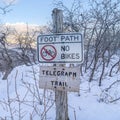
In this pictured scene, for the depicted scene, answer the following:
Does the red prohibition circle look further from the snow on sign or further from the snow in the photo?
the snow

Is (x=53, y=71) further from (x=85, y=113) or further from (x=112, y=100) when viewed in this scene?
(x=112, y=100)

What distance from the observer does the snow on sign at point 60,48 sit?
4289 millimetres

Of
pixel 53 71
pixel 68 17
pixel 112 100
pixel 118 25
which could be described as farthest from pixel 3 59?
pixel 53 71

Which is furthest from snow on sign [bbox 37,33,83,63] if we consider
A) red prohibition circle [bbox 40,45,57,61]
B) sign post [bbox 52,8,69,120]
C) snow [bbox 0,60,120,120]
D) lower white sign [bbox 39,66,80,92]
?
snow [bbox 0,60,120,120]

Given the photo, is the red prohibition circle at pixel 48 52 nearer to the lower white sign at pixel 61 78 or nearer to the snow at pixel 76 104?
the lower white sign at pixel 61 78

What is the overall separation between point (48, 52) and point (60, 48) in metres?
0.17

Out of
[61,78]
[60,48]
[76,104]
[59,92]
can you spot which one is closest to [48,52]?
[60,48]

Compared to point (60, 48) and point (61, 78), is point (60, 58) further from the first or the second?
point (61, 78)

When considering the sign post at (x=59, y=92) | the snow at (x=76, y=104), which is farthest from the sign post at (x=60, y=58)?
the snow at (x=76, y=104)

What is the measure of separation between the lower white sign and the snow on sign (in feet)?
0.40

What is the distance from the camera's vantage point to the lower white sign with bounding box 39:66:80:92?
14.4 ft

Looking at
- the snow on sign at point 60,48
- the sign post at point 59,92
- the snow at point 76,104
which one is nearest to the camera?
the snow on sign at point 60,48

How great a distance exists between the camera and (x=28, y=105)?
720 centimetres

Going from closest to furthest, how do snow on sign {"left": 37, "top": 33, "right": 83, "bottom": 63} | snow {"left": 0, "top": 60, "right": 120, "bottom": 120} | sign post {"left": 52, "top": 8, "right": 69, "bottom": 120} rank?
snow on sign {"left": 37, "top": 33, "right": 83, "bottom": 63}, sign post {"left": 52, "top": 8, "right": 69, "bottom": 120}, snow {"left": 0, "top": 60, "right": 120, "bottom": 120}
